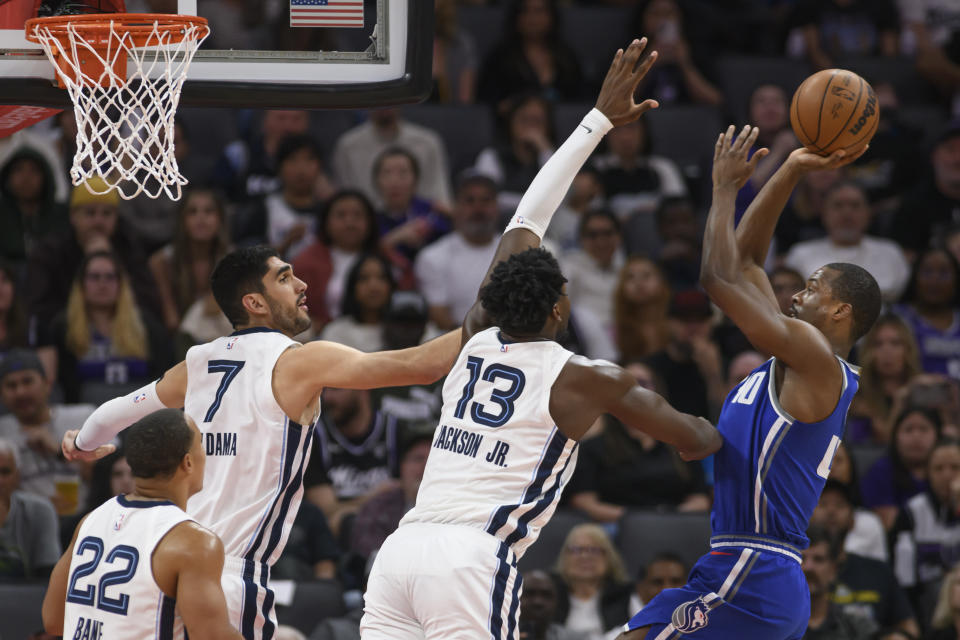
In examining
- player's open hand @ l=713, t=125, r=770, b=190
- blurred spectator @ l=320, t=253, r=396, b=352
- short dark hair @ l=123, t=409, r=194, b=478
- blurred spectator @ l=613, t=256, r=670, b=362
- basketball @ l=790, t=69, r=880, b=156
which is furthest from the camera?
blurred spectator @ l=613, t=256, r=670, b=362

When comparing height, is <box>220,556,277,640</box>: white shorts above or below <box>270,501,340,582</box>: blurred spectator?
above

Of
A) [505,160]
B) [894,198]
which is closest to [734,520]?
[505,160]

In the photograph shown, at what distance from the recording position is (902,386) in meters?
9.73

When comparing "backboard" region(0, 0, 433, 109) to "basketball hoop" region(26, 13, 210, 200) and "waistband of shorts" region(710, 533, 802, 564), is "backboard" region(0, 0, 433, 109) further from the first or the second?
"waistband of shorts" region(710, 533, 802, 564)

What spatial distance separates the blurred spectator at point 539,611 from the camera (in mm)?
7570

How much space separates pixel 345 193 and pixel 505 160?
1.80 meters

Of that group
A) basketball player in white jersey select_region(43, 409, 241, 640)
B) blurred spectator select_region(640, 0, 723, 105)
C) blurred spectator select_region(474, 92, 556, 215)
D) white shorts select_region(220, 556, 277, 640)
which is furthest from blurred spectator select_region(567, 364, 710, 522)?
basketball player in white jersey select_region(43, 409, 241, 640)

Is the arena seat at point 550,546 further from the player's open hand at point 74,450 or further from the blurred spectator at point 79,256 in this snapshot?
the player's open hand at point 74,450

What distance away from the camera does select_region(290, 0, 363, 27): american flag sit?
6.09 metres

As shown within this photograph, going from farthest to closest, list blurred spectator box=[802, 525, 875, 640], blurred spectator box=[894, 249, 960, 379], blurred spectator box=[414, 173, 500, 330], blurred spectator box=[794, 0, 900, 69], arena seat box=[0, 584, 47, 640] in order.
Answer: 1. blurred spectator box=[794, 0, 900, 69]
2. blurred spectator box=[894, 249, 960, 379]
3. blurred spectator box=[414, 173, 500, 330]
4. blurred spectator box=[802, 525, 875, 640]
5. arena seat box=[0, 584, 47, 640]

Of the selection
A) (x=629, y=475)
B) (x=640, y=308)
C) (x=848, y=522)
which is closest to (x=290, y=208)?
(x=640, y=308)

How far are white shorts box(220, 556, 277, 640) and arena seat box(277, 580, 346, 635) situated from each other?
2.33 metres

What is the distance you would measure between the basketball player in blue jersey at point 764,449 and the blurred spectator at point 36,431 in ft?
13.9

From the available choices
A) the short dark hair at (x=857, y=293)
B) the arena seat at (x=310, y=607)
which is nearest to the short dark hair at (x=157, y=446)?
the short dark hair at (x=857, y=293)
